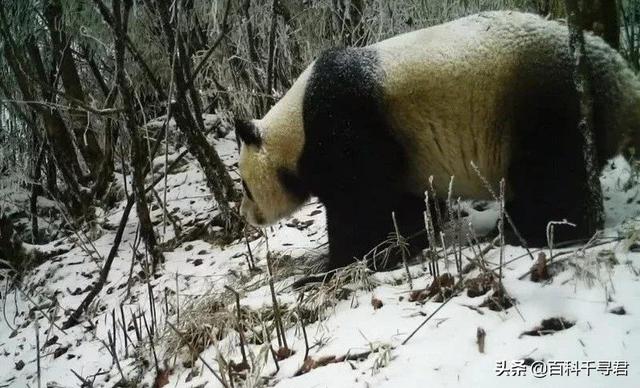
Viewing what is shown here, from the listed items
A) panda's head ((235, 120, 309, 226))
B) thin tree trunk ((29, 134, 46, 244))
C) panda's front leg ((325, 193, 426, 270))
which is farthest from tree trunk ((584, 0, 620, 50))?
thin tree trunk ((29, 134, 46, 244))

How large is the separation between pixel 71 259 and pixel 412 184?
4.17 m

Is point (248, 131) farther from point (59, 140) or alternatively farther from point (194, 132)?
point (59, 140)

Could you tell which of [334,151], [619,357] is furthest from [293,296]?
[619,357]

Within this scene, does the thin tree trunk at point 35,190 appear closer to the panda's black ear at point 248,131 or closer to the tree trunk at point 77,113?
the tree trunk at point 77,113

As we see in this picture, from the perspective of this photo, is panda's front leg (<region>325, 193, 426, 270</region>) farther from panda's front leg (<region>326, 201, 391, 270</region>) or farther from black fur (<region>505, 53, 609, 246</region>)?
black fur (<region>505, 53, 609, 246</region>)

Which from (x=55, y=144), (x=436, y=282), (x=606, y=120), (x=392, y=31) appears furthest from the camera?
(x=55, y=144)

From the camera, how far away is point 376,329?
2.75 metres

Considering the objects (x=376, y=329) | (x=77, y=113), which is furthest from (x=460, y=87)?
(x=77, y=113)

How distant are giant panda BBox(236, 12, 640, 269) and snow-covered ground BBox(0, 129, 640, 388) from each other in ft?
1.60

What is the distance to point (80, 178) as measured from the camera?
741cm

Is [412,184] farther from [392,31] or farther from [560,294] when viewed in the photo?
[392,31]

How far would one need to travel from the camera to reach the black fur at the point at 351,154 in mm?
3732

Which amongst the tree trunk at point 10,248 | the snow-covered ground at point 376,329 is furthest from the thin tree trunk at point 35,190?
the snow-covered ground at point 376,329

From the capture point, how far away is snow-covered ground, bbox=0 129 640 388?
2.18 m
